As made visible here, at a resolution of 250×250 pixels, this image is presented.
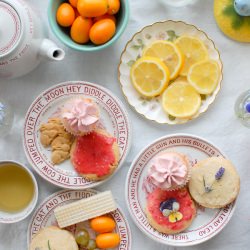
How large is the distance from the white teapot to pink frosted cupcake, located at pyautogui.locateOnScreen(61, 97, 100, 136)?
0.13 meters

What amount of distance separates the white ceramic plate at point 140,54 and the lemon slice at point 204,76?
2 cm

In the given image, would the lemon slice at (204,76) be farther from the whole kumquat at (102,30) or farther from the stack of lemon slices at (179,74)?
the whole kumquat at (102,30)

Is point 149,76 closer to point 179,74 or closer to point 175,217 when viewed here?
point 179,74

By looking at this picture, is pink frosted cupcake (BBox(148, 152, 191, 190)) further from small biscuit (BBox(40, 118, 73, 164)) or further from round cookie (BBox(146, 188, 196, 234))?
small biscuit (BBox(40, 118, 73, 164))

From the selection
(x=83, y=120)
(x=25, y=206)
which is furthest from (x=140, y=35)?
(x=25, y=206)

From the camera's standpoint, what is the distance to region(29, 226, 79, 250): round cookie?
3.93 feet

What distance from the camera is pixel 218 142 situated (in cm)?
125

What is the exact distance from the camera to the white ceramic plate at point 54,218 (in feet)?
4.04

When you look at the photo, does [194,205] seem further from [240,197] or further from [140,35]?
[140,35]

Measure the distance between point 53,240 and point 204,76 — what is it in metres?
0.51

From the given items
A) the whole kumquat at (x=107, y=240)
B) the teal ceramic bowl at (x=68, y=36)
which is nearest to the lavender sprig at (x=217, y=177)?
the whole kumquat at (x=107, y=240)

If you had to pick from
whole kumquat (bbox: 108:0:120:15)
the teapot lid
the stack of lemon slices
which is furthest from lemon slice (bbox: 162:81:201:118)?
the teapot lid

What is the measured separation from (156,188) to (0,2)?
536 millimetres

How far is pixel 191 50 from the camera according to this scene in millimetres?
1223
